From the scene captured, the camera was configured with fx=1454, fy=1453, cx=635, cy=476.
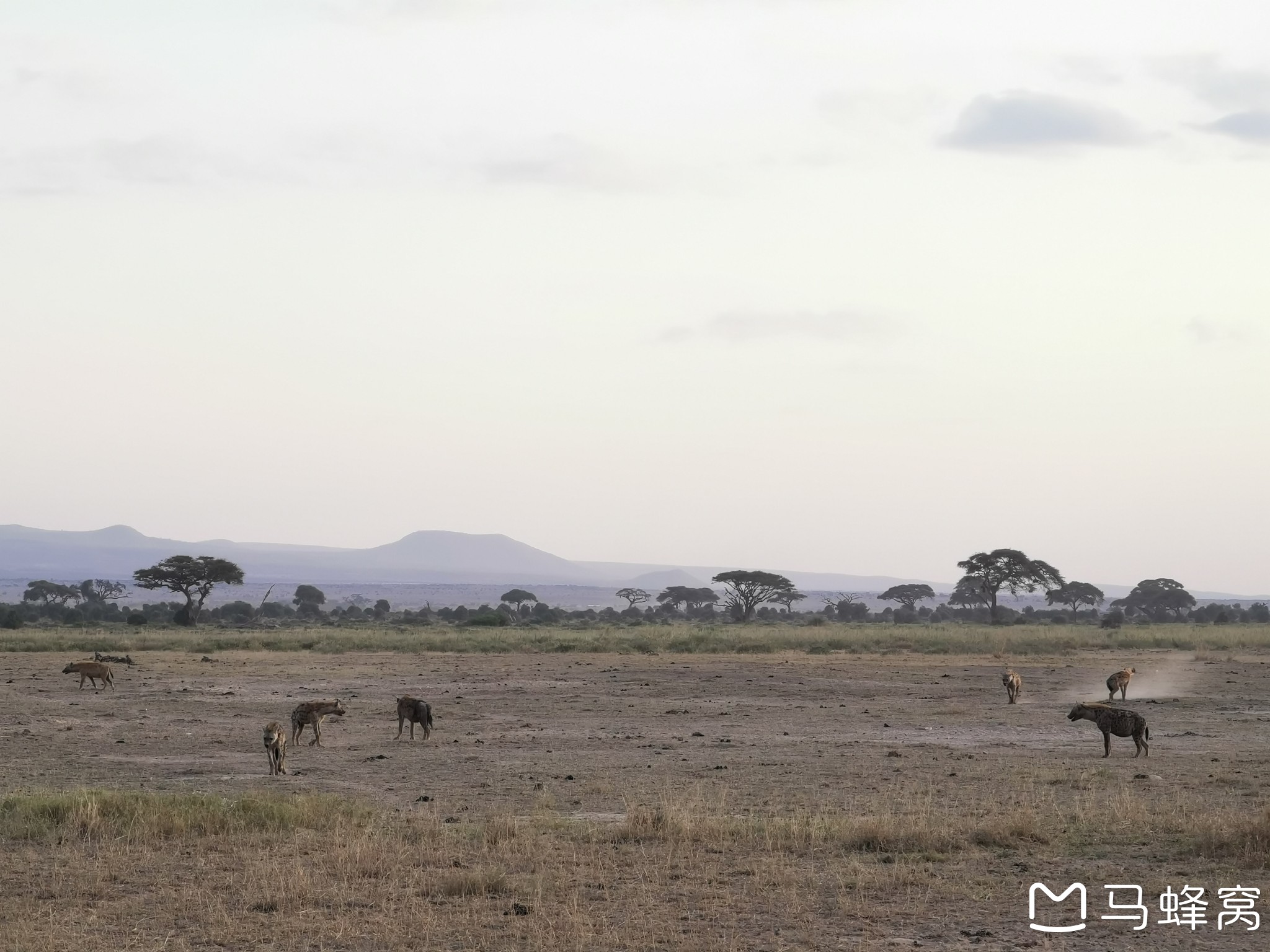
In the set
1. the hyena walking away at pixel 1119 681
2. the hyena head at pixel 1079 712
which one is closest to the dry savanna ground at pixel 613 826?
the hyena head at pixel 1079 712

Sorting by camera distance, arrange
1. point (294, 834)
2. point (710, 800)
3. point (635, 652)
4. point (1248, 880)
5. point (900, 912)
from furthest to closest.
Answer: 1. point (635, 652)
2. point (710, 800)
3. point (294, 834)
4. point (1248, 880)
5. point (900, 912)

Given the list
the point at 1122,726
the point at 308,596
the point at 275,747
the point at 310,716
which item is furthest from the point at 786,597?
the point at 275,747

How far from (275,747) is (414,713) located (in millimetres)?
4913

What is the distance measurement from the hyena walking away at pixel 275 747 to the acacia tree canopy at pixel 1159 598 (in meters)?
113

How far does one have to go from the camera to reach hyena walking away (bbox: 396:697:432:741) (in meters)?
24.2

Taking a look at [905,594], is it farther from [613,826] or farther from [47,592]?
[613,826]

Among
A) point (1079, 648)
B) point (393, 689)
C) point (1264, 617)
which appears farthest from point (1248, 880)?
point (1264, 617)

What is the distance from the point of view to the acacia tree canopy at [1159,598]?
127 meters

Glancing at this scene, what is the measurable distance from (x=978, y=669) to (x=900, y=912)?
34.2 m

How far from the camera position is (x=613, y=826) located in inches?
596

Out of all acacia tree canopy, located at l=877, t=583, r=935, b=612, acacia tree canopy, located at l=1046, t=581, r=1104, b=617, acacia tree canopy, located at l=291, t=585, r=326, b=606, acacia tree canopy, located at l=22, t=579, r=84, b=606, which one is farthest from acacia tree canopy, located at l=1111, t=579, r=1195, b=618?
acacia tree canopy, located at l=22, t=579, r=84, b=606

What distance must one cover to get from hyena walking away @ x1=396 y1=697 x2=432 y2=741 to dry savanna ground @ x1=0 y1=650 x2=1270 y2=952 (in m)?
0.44

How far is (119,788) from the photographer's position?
58.3ft

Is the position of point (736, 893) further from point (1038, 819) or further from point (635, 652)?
point (635, 652)
